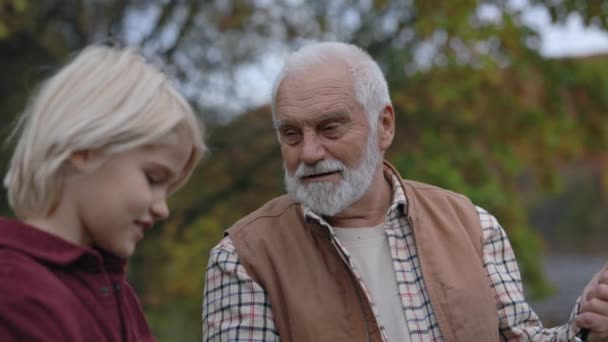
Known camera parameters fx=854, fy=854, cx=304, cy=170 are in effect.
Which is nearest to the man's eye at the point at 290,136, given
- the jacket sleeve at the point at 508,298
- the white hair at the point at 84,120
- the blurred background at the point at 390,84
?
the jacket sleeve at the point at 508,298

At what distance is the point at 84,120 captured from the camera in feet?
5.38

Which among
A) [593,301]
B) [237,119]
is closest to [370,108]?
[593,301]

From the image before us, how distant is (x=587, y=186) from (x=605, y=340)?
63.7 ft

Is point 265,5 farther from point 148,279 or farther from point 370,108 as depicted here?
point 370,108

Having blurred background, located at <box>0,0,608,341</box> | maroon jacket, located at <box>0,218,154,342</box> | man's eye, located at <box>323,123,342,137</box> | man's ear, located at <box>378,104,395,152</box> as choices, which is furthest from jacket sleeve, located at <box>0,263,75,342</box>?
blurred background, located at <box>0,0,608,341</box>

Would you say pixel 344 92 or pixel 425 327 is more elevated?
pixel 344 92

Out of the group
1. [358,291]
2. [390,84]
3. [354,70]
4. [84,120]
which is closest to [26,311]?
[84,120]

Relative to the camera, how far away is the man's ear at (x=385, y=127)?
2.84 meters

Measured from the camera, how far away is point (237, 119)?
9.15 metres

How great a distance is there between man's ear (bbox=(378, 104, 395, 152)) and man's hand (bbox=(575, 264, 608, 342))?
2.63 feet

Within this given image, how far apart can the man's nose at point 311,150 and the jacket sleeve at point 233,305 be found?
1.17 feet

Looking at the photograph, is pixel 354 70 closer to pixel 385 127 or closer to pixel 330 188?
pixel 385 127

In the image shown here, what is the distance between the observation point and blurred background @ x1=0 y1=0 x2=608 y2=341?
857 cm

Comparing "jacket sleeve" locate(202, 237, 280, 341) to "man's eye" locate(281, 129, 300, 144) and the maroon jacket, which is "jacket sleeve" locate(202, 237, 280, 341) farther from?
the maroon jacket
